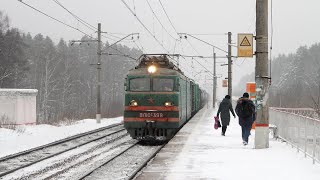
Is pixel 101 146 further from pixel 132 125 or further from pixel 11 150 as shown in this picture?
pixel 11 150

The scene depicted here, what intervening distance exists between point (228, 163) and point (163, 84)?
6.79 meters

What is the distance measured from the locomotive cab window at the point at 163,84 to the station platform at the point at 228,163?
7.86 feet

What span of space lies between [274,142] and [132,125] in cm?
495

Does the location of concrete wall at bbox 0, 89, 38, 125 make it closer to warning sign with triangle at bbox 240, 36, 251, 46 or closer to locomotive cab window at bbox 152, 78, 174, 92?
locomotive cab window at bbox 152, 78, 174, 92

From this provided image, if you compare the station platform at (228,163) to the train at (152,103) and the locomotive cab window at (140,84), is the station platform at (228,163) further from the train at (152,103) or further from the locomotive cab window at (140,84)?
the locomotive cab window at (140,84)

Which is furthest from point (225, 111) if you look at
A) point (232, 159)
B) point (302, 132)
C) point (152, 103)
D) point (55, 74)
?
point (55, 74)

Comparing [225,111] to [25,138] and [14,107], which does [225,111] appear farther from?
[14,107]

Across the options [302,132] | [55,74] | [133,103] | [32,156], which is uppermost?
[55,74]

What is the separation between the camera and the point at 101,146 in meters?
17.4

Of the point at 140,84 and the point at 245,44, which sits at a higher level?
the point at 245,44

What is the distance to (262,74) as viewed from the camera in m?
14.3

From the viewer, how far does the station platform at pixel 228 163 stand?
Result: 994cm

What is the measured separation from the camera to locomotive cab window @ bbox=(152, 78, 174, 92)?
1783cm

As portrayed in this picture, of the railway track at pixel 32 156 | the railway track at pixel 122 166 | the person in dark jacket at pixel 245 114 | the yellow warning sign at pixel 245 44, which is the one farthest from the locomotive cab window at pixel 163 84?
the yellow warning sign at pixel 245 44
